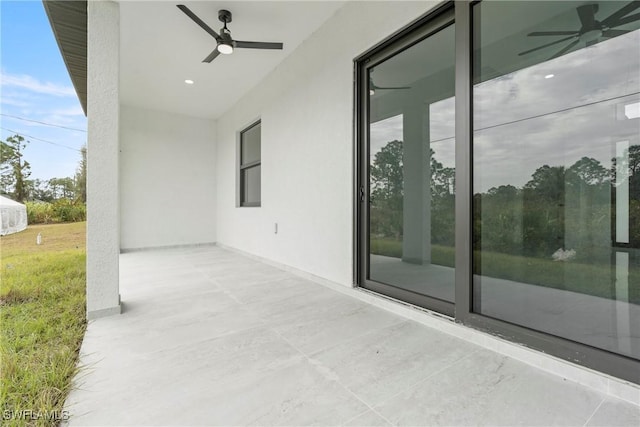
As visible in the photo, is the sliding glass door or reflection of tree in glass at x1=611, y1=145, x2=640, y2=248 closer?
reflection of tree in glass at x1=611, y1=145, x2=640, y2=248

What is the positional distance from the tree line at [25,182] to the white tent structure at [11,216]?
54mm

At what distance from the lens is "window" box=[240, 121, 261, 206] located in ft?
16.1

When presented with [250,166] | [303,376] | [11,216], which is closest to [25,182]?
[11,216]

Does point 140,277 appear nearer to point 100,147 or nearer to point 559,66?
point 100,147

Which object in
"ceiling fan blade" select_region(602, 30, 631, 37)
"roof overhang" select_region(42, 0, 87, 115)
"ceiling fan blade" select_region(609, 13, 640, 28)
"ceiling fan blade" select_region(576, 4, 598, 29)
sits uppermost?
"roof overhang" select_region(42, 0, 87, 115)

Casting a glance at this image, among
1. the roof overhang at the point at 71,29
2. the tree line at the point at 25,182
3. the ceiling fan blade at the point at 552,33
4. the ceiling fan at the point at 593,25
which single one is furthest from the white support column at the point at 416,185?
the roof overhang at the point at 71,29

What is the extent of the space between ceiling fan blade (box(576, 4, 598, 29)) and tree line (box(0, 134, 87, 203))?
3.30 meters

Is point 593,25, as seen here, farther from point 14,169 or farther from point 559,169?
point 14,169

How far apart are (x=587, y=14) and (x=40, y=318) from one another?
375 cm

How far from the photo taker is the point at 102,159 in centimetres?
219

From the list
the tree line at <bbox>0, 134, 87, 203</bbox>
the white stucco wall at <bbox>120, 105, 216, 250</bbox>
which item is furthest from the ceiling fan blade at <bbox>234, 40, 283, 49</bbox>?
the white stucco wall at <bbox>120, 105, 216, 250</bbox>

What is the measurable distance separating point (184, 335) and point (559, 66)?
104 inches

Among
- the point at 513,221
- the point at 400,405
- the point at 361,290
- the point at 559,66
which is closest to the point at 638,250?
the point at 513,221

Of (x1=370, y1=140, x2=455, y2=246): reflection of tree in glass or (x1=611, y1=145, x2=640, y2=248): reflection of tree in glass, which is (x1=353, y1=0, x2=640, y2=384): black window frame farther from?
(x1=611, y1=145, x2=640, y2=248): reflection of tree in glass
